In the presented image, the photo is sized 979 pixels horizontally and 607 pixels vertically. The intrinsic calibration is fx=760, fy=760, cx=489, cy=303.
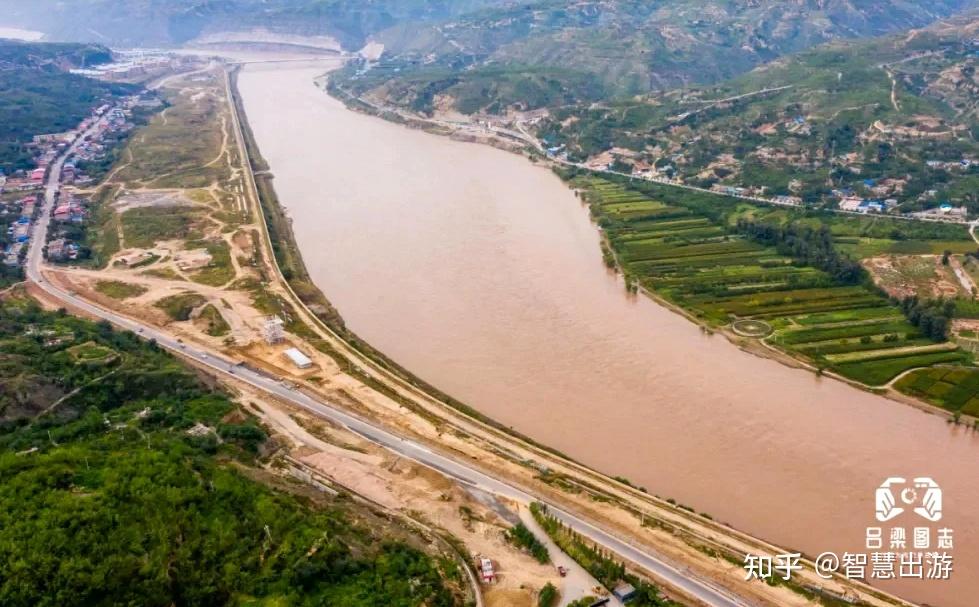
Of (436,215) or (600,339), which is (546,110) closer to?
(436,215)

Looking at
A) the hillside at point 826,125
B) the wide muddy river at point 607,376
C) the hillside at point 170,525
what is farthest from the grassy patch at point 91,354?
the hillside at point 826,125

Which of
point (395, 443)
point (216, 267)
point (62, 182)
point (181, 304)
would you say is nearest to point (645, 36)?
point (62, 182)

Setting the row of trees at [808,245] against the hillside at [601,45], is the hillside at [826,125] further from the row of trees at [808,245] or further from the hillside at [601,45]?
the hillside at [601,45]

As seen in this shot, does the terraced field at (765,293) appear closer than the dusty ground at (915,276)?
Yes

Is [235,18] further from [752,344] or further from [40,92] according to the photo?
[752,344]

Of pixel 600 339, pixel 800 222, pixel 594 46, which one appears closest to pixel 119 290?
pixel 600 339
